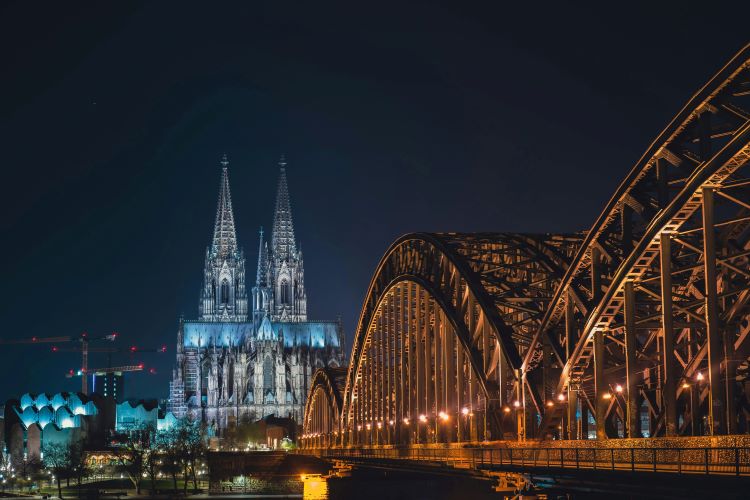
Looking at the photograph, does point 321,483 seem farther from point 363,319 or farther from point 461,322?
point 461,322

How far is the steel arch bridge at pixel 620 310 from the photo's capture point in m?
37.9

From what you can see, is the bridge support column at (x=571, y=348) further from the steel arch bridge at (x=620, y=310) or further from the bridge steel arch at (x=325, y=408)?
the bridge steel arch at (x=325, y=408)

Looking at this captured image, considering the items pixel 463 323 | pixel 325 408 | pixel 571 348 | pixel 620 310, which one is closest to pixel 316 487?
pixel 463 323

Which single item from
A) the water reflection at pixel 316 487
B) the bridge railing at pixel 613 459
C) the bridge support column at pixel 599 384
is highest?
the bridge support column at pixel 599 384

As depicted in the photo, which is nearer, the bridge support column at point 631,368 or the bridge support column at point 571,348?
the bridge support column at point 631,368

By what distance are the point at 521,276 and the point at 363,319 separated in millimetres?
30780

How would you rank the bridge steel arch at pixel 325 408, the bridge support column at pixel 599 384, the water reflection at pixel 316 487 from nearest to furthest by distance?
the bridge support column at pixel 599 384 < the water reflection at pixel 316 487 < the bridge steel arch at pixel 325 408

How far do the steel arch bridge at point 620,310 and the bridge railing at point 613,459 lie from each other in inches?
85.7

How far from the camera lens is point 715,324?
121 feet

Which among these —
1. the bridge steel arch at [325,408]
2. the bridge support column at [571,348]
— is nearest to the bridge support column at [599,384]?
the bridge support column at [571,348]

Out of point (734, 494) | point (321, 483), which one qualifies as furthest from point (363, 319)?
point (734, 494)

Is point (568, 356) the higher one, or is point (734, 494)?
point (568, 356)

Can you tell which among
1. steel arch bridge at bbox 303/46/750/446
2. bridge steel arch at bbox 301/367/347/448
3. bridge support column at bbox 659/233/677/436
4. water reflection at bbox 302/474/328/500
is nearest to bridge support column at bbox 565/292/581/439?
steel arch bridge at bbox 303/46/750/446

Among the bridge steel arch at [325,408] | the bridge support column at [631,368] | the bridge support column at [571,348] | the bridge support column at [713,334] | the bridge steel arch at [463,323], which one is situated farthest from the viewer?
the bridge steel arch at [325,408]
